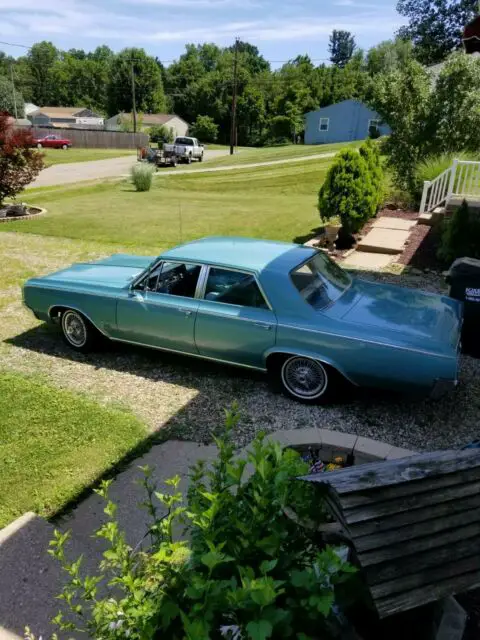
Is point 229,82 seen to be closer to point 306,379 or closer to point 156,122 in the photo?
point 156,122

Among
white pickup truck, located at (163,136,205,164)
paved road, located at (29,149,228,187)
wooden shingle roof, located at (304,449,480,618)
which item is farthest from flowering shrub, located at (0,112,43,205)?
white pickup truck, located at (163,136,205,164)

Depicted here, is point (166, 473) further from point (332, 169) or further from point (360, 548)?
point (332, 169)

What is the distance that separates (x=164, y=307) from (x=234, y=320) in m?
0.86

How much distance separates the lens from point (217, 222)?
A: 13.9 m

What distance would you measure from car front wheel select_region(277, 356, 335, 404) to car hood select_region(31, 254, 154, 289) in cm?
217

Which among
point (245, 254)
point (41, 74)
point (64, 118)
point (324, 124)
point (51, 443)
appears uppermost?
point (41, 74)

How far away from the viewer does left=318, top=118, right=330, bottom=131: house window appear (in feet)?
177

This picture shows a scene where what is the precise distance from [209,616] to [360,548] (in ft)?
Result: 1.84

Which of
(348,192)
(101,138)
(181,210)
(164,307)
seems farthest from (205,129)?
(164,307)

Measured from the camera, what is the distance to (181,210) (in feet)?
52.0

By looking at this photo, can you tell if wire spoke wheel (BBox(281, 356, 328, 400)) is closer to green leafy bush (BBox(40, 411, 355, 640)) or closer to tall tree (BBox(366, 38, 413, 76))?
green leafy bush (BBox(40, 411, 355, 640))

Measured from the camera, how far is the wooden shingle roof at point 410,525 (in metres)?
1.70

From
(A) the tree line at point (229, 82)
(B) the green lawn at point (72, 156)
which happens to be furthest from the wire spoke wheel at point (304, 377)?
(A) the tree line at point (229, 82)

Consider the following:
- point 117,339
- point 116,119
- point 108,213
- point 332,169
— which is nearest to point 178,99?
point 116,119
